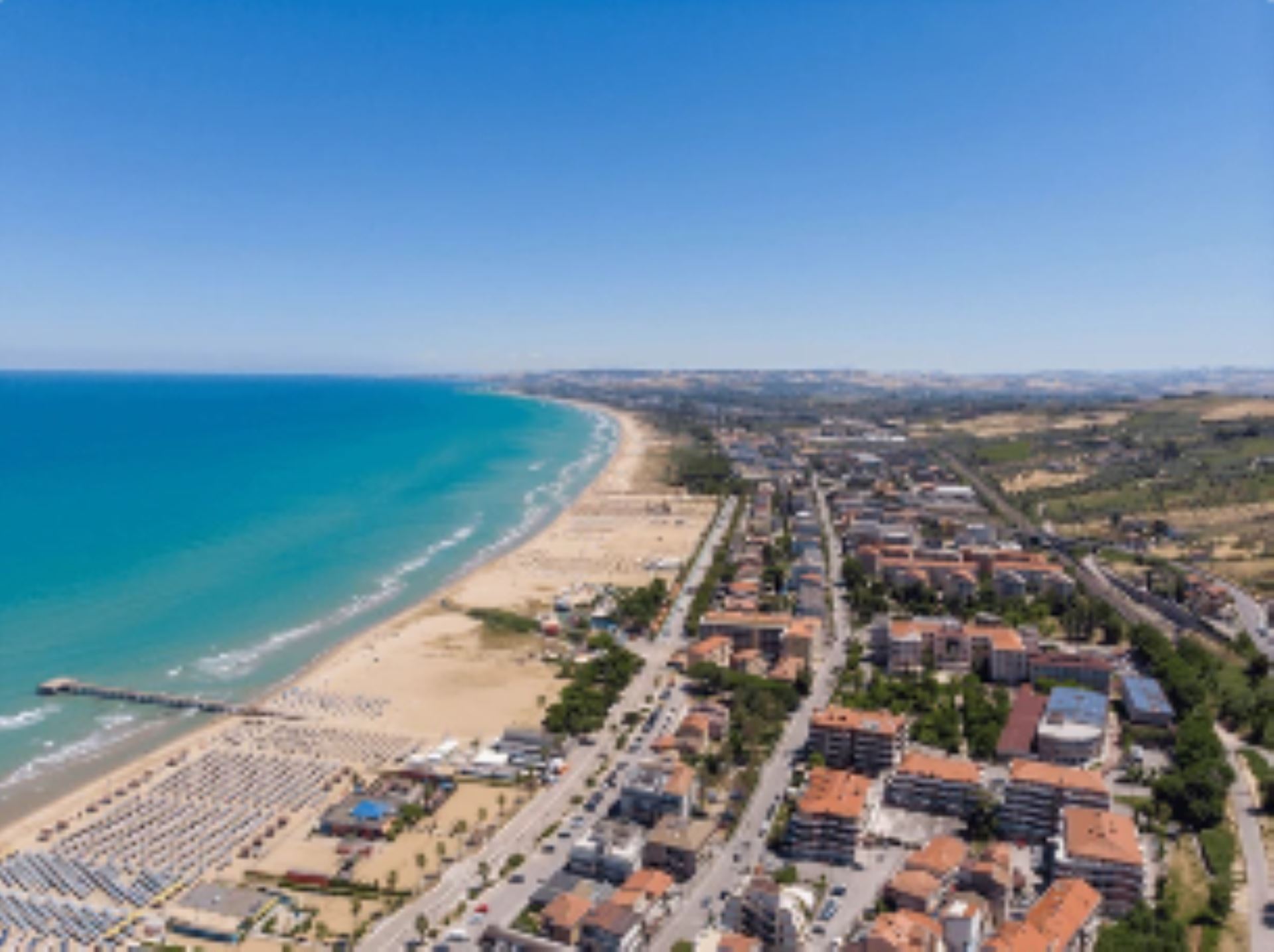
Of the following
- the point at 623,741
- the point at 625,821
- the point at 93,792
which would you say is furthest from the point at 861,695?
the point at 93,792

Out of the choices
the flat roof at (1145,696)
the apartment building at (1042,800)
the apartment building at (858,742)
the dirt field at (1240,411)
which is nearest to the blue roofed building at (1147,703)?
the flat roof at (1145,696)

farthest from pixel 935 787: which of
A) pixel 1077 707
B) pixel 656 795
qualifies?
pixel 1077 707

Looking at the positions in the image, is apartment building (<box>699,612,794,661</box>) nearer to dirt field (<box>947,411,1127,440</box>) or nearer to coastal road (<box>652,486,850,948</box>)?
coastal road (<box>652,486,850,948</box>)

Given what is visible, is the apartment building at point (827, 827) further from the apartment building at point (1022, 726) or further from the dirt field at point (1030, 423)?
the dirt field at point (1030, 423)

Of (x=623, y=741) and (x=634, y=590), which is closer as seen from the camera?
(x=623, y=741)

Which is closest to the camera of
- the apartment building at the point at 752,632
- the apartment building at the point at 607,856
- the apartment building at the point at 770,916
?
the apartment building at the point at 770,916

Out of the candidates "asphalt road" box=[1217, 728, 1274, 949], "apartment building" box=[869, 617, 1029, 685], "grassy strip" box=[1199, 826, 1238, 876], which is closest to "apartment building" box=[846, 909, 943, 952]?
"asphalt road" box=[1217, 728, 1274, 949]

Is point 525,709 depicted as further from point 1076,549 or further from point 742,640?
point 1076,549
